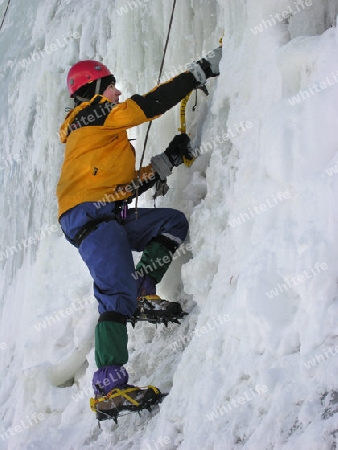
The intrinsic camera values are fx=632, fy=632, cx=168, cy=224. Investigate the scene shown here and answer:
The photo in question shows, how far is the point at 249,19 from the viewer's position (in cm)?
295

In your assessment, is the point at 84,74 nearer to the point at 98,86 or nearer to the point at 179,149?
the point at 98,86

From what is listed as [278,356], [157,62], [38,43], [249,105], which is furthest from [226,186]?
[38,43]

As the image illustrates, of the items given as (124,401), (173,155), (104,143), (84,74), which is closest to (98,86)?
(84,74)

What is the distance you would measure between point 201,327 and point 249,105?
3.35ft

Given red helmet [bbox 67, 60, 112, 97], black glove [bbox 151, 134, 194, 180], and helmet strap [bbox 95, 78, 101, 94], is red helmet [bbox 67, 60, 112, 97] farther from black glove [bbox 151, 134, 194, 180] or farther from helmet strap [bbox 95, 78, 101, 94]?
black glove [bbox 151, 134, 194, 180]

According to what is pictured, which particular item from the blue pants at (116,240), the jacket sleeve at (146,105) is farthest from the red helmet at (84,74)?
the blue pants at (116,240)

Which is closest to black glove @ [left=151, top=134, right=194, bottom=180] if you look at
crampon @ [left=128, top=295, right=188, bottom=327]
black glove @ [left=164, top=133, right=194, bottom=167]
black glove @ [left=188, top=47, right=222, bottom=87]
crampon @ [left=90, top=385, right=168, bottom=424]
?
black glove @ [left=164, top=133, right=194, bottom=167]

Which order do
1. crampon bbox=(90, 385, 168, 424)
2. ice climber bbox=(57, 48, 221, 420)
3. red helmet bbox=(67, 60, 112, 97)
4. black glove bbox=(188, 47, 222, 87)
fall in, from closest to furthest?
crampon bbox=(90, 385, 168, 424) → ice climber bbox=(57, 48, 221, 420) → black glove bbox=(188, 47, 222, 87) → red helmet bbox=(67, 60, 112, 97)

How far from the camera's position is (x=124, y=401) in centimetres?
268

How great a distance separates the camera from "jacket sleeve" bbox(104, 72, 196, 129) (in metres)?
3.07

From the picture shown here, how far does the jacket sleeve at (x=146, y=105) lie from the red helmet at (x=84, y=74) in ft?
1.36

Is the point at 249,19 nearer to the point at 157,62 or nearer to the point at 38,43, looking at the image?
the point at 157,62

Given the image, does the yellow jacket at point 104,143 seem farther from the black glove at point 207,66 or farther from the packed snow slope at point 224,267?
the packed snow slope at point 224,267

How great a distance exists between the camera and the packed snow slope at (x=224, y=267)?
2.03 metres
